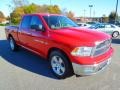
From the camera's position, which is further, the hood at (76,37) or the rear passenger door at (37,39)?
the rear passenger door at (37,39)

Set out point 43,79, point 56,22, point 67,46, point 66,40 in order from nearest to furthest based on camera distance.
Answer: point 67,46 → point 66,40 → point 43,79 → point 56,22

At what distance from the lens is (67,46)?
4652 mm

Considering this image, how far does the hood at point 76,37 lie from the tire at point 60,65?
431 mm

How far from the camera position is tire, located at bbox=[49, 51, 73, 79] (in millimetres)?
4855

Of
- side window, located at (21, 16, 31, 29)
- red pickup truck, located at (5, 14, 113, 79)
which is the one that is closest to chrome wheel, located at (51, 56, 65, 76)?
red pickup truck, located at (5, 14, 113, 79)

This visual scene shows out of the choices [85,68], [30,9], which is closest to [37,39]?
[85,68]

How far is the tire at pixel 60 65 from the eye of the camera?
191 inches

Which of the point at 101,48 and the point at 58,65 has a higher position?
the point at 101,48

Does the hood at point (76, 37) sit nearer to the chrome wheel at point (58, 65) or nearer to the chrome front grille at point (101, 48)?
the chrome front grille at point (101, 48)

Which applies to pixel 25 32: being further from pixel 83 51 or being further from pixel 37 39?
pixel 83 51

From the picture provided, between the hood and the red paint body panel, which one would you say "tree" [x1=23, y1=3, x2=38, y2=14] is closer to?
the red paint body panel

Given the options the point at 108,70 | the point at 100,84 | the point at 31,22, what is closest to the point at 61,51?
the point at 100,84

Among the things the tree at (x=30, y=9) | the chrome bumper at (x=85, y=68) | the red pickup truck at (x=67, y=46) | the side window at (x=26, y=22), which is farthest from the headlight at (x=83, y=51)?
the tree at (x=30, y=9)

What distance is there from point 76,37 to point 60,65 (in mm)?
962
